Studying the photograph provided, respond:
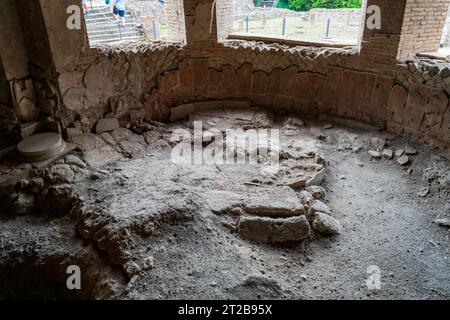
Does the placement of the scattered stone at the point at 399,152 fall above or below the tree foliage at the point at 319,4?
below

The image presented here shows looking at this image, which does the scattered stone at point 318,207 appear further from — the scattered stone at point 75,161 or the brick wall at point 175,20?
the brick wall at point 175,20

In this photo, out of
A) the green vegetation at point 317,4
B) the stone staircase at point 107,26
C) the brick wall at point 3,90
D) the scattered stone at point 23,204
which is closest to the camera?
the scattered stone at point 23,204

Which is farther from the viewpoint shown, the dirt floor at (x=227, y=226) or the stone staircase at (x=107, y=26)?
the stone staircase at (x=107, y=26)

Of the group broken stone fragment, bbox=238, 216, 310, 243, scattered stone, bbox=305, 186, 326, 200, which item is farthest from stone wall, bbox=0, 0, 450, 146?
broken stone fragment, bbox=238, 216, 310, 243

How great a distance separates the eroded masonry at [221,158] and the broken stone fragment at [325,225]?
0.02 metres

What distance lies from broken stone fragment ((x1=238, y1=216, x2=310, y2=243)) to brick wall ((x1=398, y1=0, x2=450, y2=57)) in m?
2.84

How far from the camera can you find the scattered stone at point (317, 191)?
3.68m

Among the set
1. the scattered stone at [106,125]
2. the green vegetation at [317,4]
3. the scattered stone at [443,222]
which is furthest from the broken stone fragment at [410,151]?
the green vegetation at [317,4]

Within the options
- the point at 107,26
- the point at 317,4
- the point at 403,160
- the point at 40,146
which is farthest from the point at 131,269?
the point at 317,4

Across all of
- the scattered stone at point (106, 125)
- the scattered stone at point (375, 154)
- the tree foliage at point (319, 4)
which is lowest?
the scattered stone at point (375, 154)

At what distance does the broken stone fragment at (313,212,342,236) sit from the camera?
10.6ft

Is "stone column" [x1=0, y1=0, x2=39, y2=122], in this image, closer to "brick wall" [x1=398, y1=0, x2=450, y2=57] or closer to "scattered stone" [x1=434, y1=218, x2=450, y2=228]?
"brick wall" [x1=398, y1=0, x2=450, y2=57]

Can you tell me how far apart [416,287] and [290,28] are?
26.6 ft

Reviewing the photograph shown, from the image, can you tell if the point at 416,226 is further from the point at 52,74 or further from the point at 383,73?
the point at 52,74
